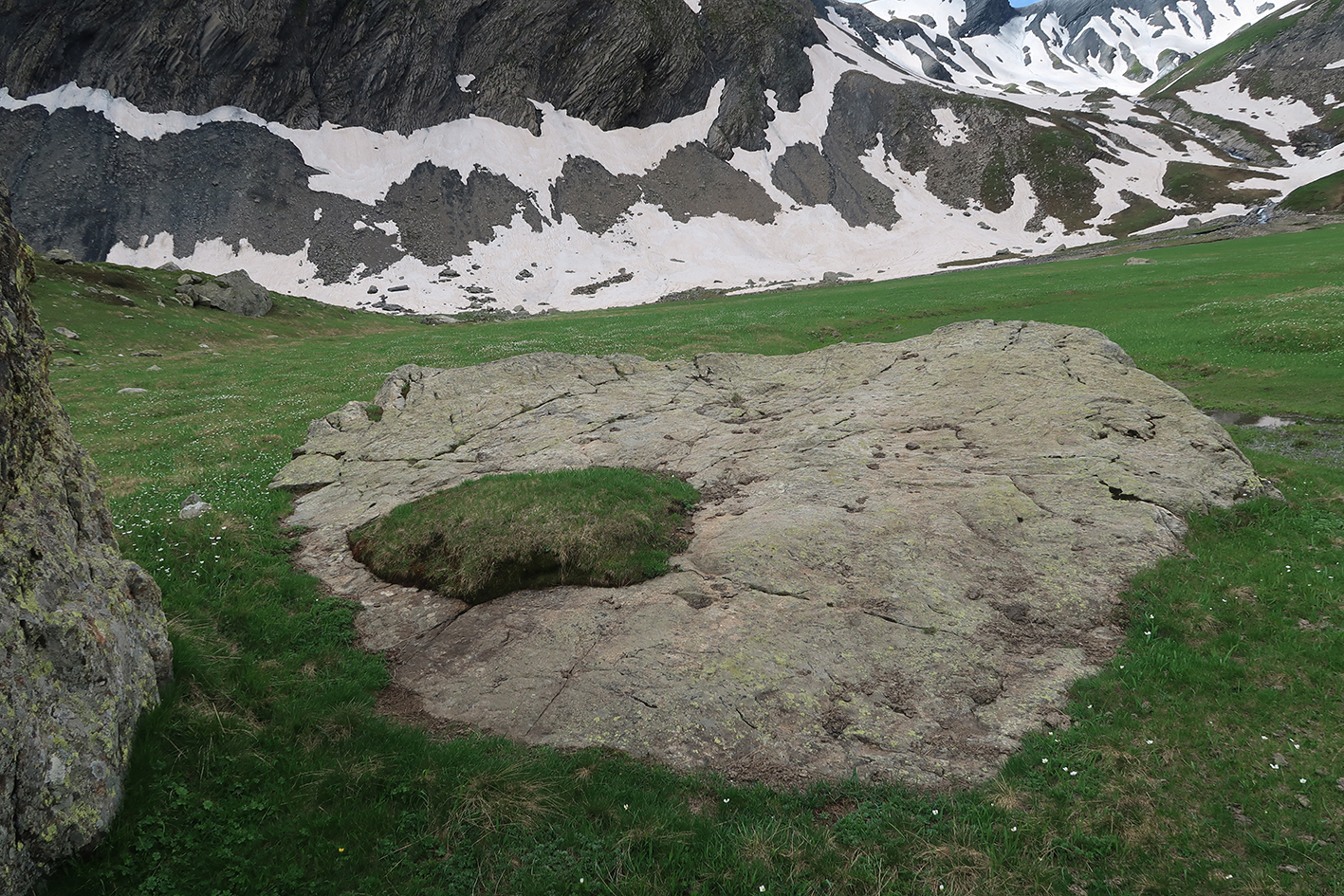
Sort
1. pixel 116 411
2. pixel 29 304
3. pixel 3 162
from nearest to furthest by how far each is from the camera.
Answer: pixel 29 304, pixel 116 411, pixel 3 162

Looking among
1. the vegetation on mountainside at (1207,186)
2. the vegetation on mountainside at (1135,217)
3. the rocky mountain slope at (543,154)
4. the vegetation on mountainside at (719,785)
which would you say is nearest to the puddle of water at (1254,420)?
the vegetation on mountainside at (719,785)

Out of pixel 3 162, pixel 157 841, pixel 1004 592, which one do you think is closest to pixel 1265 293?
pixel 1004 592

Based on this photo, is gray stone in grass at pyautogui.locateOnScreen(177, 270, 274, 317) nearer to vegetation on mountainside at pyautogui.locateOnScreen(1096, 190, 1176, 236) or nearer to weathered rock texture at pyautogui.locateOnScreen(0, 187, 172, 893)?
weathered rock texture at pyautogui.locateOnScreen(0, 187, 172, 893)

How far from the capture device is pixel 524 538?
11906 mm

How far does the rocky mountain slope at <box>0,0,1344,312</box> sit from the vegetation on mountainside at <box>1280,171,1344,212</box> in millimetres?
6337

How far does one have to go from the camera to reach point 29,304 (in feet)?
23.2

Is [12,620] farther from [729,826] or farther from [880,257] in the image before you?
[880,257]

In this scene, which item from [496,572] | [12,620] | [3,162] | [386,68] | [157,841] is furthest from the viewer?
[386,68]

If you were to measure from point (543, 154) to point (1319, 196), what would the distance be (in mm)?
138608

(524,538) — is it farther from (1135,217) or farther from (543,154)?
(1135,217)

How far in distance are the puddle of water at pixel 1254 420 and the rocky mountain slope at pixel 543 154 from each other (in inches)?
3327

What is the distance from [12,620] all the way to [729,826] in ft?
22.9

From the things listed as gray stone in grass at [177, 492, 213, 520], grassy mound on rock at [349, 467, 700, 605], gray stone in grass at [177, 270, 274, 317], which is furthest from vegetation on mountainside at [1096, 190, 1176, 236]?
gray stone in grass at [177, 492, 213, 520]

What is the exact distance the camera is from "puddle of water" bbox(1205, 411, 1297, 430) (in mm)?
21031
